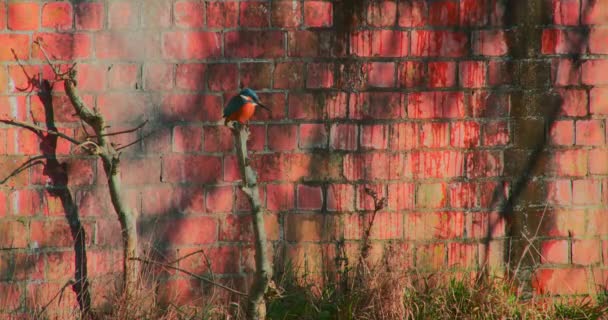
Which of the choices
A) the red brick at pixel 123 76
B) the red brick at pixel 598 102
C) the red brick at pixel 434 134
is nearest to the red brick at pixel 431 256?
the red brick at pixel 434 134

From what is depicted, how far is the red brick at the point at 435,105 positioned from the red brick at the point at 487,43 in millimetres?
250

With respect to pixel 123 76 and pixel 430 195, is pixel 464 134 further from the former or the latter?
pixel 123 76

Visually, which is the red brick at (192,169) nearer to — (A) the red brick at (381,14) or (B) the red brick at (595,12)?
(A) the red brick at (381,14)

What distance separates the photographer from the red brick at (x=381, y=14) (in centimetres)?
438

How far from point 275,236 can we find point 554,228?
149cm


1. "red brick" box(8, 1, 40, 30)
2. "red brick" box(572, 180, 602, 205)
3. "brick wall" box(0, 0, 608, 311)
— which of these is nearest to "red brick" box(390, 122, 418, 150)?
"brick wall" box(0, 0, 608, 311)

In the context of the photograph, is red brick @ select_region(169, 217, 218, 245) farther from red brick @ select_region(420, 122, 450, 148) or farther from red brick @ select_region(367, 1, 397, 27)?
red brick @ select_region(367, 1, 397, 27)

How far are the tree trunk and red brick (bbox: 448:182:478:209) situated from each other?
111cm

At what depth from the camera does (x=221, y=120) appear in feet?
A: 14.2

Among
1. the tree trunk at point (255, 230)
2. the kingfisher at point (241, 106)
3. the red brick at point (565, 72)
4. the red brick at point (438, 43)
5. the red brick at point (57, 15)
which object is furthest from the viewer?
the red brick at point (565, 72)

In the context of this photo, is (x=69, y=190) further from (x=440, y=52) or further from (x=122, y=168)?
(x=440, y=52)

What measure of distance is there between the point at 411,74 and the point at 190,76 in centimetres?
113

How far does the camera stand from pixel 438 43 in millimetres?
4434

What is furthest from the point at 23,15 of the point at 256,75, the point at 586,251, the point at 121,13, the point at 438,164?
the point at 586,251
